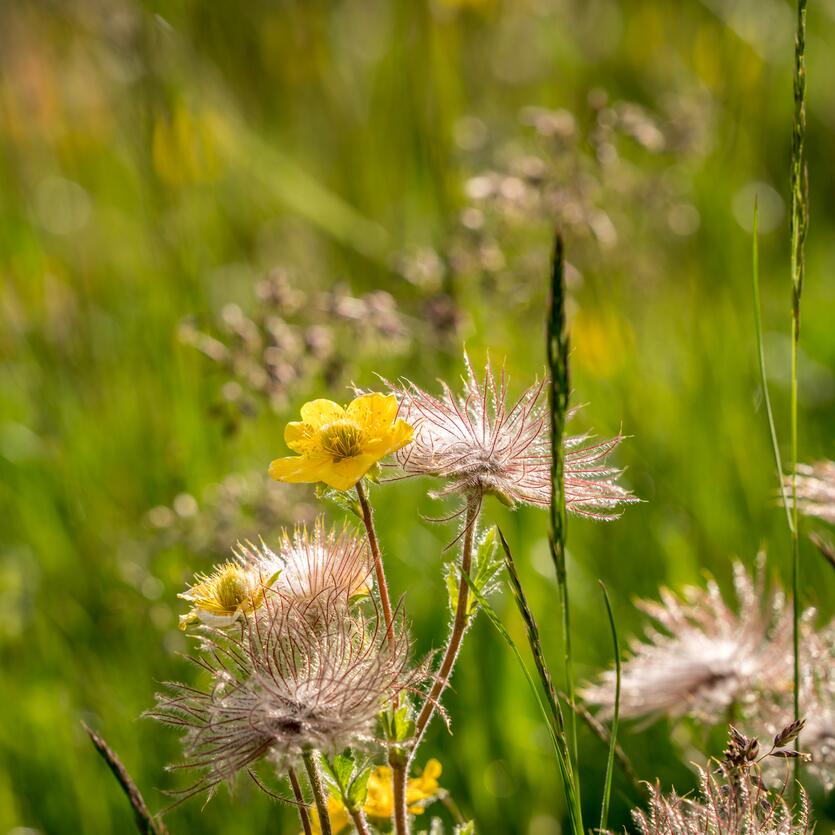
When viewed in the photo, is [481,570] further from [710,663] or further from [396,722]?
[710,663]

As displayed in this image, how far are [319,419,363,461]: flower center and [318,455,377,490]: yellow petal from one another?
1 centimetres

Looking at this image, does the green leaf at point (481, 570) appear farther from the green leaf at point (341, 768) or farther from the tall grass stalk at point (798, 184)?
the tall grass stalk at point (798, 184)

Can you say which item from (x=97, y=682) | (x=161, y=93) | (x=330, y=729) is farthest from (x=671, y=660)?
(x=161, y=93)

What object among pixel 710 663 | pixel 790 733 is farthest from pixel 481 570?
pixel 710 663

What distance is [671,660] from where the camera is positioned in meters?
1.76

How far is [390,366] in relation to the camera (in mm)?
3451

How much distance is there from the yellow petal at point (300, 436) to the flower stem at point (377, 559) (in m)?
0.08

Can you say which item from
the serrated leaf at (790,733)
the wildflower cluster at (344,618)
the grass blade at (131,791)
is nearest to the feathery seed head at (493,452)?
the wildflower cluster at (344,618)

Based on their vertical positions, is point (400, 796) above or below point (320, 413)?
below

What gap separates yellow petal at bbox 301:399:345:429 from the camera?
4.52 feet

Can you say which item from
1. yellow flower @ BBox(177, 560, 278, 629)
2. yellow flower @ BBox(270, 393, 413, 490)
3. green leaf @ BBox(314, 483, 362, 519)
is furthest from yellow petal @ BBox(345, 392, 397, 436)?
yellow flower @ BBox(177, 560, 278, 629)

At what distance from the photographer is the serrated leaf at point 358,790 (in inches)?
47.8

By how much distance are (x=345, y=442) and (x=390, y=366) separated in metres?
2.14

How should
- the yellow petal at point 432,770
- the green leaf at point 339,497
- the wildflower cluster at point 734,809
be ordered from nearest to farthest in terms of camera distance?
the wildflower cluster at point 734,809 → the green leaf at point 339,497 → the yellow petal at point 432,770
